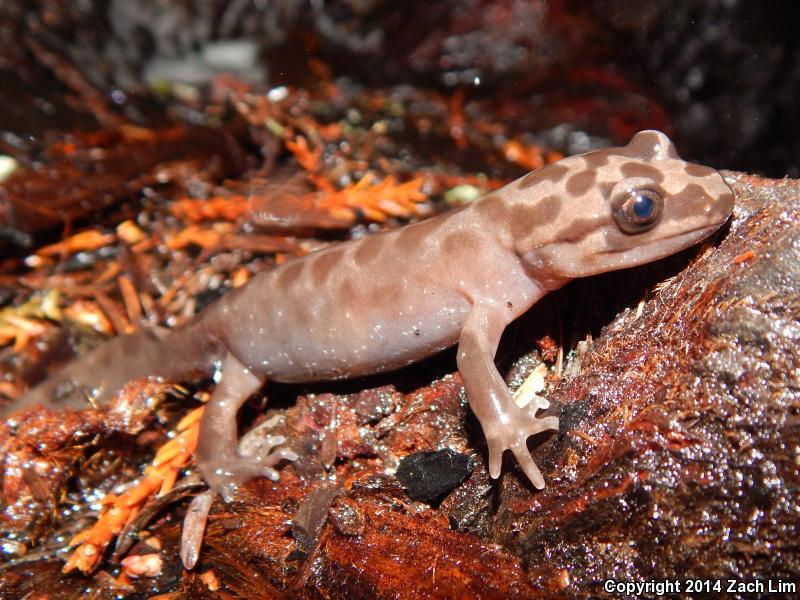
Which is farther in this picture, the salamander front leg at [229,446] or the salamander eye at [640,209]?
the salamander front leg at [229,446]

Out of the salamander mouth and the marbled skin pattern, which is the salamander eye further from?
the salamander mouth

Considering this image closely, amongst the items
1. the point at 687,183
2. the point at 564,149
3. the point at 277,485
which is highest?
the point at 687,183

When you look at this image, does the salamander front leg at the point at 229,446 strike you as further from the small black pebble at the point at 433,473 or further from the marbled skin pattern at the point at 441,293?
the small black pebble at the point at 433,473

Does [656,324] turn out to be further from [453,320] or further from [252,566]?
[252,566]

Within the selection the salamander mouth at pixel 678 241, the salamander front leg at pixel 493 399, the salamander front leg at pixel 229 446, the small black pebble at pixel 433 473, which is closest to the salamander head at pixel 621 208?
the salamander mouth at pixel 678 241

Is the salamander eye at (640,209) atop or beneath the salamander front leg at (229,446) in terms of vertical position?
atop

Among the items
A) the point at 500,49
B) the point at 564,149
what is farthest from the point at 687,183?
the point at 500,49

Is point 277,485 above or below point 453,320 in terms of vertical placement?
below

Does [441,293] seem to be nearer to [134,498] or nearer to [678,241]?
[678,241]
